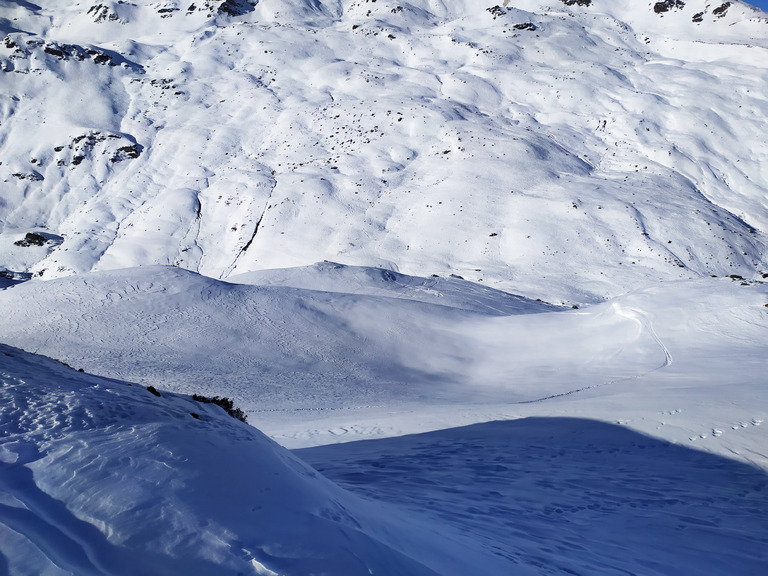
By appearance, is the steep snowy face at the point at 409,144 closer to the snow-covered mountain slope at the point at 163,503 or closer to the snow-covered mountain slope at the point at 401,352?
the snow-covered mountain slope at the point at 401,352

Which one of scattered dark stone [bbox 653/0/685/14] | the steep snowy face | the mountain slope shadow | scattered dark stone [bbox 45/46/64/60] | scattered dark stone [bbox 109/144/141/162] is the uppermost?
scattered dark stone [bbox 653/0/685/14]

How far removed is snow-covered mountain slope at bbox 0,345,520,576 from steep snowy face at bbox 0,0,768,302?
2341 centimetres

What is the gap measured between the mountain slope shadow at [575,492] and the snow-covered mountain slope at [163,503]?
1.18 meters

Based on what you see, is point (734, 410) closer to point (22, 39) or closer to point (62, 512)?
point (62, 512)

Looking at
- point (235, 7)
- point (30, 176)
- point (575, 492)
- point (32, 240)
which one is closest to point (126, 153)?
point (30, 176)

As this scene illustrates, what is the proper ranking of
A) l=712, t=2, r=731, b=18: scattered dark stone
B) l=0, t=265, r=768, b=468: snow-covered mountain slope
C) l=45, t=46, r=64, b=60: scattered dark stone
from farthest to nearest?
l=45, t=46, r=64, b=60: scattered dark stone
l=712, t=2, r=731, b=18: scattered dark stone
l=0, t=265, r=768, b=468: snow-covered mountain slope

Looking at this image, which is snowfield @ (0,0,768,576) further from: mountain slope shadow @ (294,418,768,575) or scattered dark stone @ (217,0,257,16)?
scattered dark stone @ (217,0,257,16)

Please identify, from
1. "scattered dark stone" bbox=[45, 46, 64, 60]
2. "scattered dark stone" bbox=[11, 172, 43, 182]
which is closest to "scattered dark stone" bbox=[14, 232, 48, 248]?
"scattered dark stone" bbox=[11, 172, 43, 182]

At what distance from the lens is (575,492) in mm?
5770

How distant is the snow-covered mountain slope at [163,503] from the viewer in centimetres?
239

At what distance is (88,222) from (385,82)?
82.0 ft

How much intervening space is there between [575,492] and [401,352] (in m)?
8.20

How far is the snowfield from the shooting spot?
3041mm

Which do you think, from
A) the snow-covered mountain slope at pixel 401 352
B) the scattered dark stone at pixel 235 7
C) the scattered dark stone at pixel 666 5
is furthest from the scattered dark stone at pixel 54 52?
the scattered dark stone at pixel 666 5
